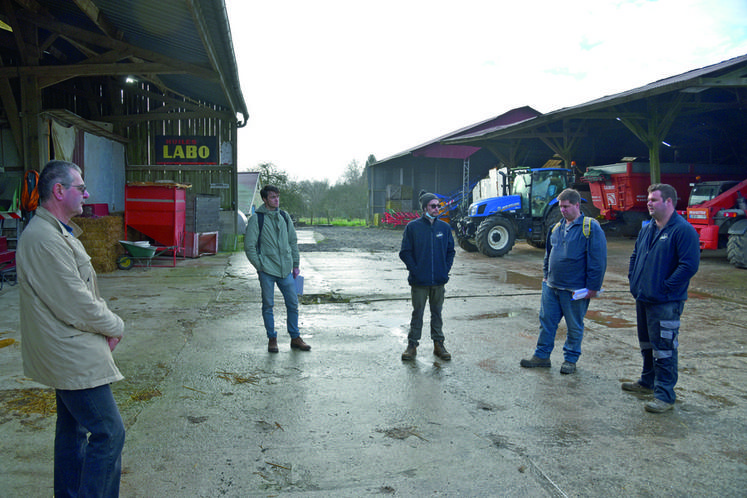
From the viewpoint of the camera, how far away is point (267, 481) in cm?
286

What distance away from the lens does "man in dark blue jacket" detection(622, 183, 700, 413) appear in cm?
392

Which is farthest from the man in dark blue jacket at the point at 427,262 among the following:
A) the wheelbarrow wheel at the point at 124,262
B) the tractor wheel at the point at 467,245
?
the tractor wheel at the point at 467,245

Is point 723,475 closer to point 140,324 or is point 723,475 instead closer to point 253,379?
point 253,379

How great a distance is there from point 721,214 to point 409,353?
10931mm

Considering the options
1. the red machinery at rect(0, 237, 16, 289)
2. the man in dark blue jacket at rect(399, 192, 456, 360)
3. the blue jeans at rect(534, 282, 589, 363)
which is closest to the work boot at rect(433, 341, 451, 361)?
the man in dark blue jacket at rect(399, 192, 456, 360)

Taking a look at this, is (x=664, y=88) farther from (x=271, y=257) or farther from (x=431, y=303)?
(x=271, y=257)

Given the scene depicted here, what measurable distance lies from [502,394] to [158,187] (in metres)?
Result: 9.85

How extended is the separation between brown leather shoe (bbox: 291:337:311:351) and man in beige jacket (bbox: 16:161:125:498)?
3072mm

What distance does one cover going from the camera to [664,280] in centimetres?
401

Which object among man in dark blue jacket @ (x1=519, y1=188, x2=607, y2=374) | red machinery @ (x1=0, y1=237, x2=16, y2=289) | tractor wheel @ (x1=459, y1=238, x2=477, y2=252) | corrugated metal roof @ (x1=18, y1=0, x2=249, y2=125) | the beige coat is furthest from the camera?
tractor wheel @ (x1=459, y1=238, x2=477, y2=252)

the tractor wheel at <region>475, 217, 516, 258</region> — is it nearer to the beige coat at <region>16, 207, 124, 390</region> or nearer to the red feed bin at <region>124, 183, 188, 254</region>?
the red feed bin at <region>124, 183, 188, 254</region>

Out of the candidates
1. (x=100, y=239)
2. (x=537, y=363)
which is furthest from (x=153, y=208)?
(x=537, y=363)

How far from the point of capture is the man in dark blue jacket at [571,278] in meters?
4.67

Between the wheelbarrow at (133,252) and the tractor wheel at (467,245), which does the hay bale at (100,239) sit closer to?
the wheelbarrow at (133,252)
